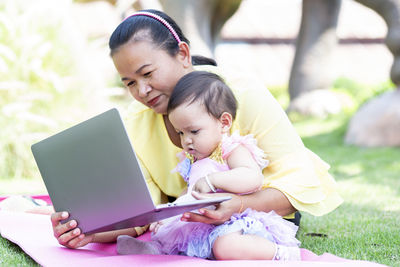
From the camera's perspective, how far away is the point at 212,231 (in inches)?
86.4

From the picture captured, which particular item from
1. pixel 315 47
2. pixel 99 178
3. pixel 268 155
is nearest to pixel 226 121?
pixel 268 155

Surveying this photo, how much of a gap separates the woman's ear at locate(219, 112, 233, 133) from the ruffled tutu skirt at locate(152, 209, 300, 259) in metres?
0.39

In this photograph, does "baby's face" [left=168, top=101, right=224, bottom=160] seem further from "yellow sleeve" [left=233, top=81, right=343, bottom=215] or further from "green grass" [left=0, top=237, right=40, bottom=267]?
"green grass" [left=0, top=237, right=40, bottom=267]

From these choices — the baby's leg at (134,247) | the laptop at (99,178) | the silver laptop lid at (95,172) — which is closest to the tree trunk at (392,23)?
the baby's leg at (134,247)

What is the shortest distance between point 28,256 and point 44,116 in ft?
11.9

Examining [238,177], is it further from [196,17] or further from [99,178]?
[196,17]

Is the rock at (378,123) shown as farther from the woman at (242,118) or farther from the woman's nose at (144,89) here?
the woman's nose at (144,89)

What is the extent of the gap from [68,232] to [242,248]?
74cm

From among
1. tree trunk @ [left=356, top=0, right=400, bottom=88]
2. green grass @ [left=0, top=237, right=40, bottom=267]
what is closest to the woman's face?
green grass @ [left=0, top=237, right=40, bottom=267]

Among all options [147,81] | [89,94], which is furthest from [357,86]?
[147,81]

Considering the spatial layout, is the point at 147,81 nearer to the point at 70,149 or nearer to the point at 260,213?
the point at 70,149

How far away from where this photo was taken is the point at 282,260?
6.97ft

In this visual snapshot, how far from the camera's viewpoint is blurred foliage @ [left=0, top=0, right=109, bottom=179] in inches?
224

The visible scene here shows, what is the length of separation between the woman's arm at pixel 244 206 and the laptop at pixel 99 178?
98 mm
